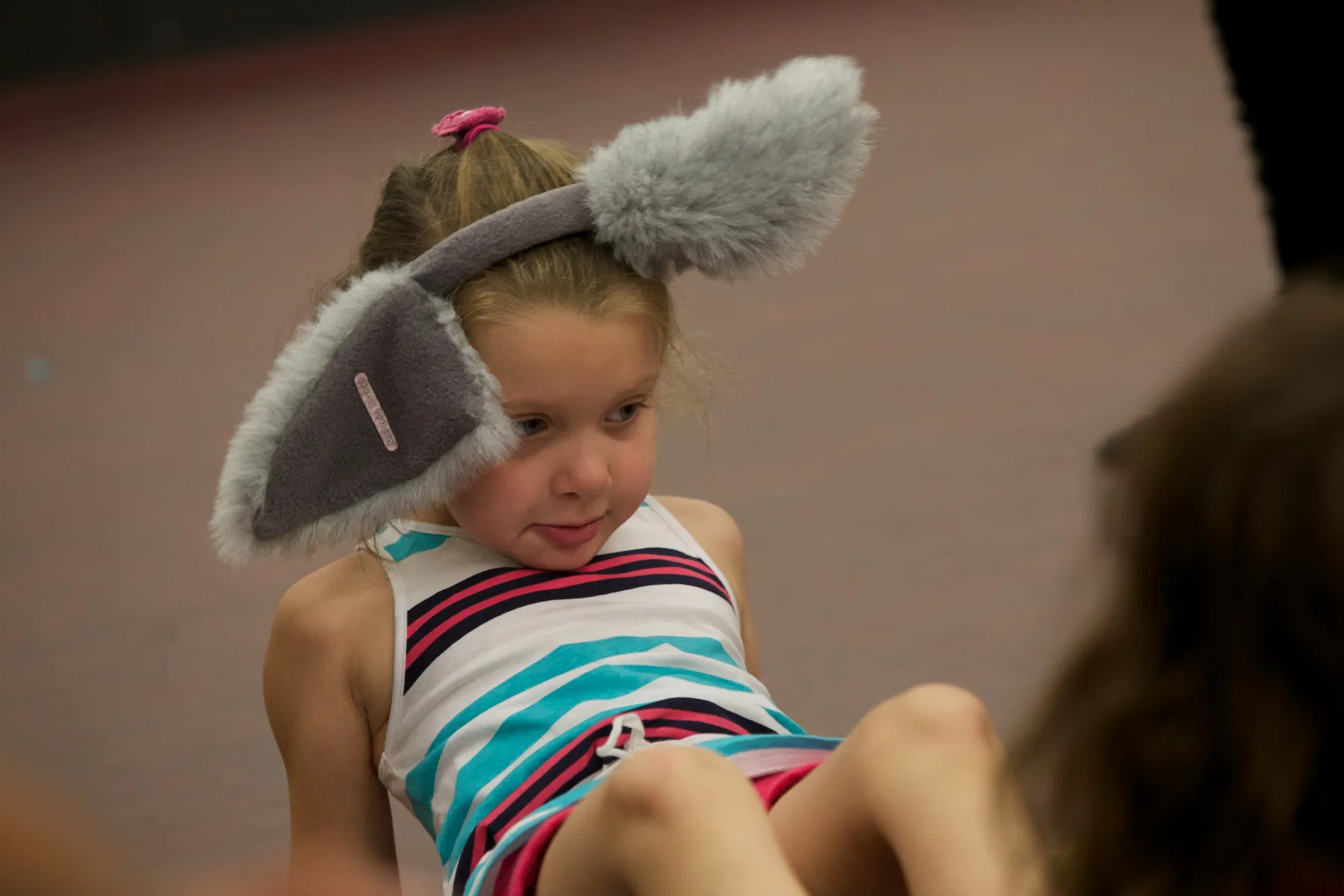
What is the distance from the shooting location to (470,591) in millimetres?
1254

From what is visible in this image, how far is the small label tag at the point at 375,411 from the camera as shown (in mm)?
1218

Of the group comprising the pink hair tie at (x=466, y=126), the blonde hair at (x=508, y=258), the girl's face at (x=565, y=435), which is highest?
the pink hair tie at (x=466, y=126)

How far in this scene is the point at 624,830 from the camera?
0.97 metres

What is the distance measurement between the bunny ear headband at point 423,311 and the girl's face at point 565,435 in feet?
0.11

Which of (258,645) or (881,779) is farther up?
(881,779)

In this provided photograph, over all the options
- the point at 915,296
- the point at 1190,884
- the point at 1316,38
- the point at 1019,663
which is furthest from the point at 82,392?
the point at 1190,884

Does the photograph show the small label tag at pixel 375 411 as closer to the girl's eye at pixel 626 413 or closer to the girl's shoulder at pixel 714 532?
the girl's eye at pixel 626 413

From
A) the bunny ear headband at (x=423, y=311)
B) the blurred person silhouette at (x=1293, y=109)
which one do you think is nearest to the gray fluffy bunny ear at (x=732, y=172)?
the bunny ear headband at (x=423, y=311)

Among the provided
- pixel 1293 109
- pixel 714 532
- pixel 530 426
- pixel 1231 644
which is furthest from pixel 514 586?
pixel 1293 109

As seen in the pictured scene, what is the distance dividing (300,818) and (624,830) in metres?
0.37

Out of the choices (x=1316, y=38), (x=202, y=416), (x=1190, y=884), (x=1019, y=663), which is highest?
(x=1316, y=38)

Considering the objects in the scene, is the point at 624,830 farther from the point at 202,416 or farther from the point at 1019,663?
the point at 202,416

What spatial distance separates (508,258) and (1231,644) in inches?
27.9

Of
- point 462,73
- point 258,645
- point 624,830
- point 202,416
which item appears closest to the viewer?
point 624,830
